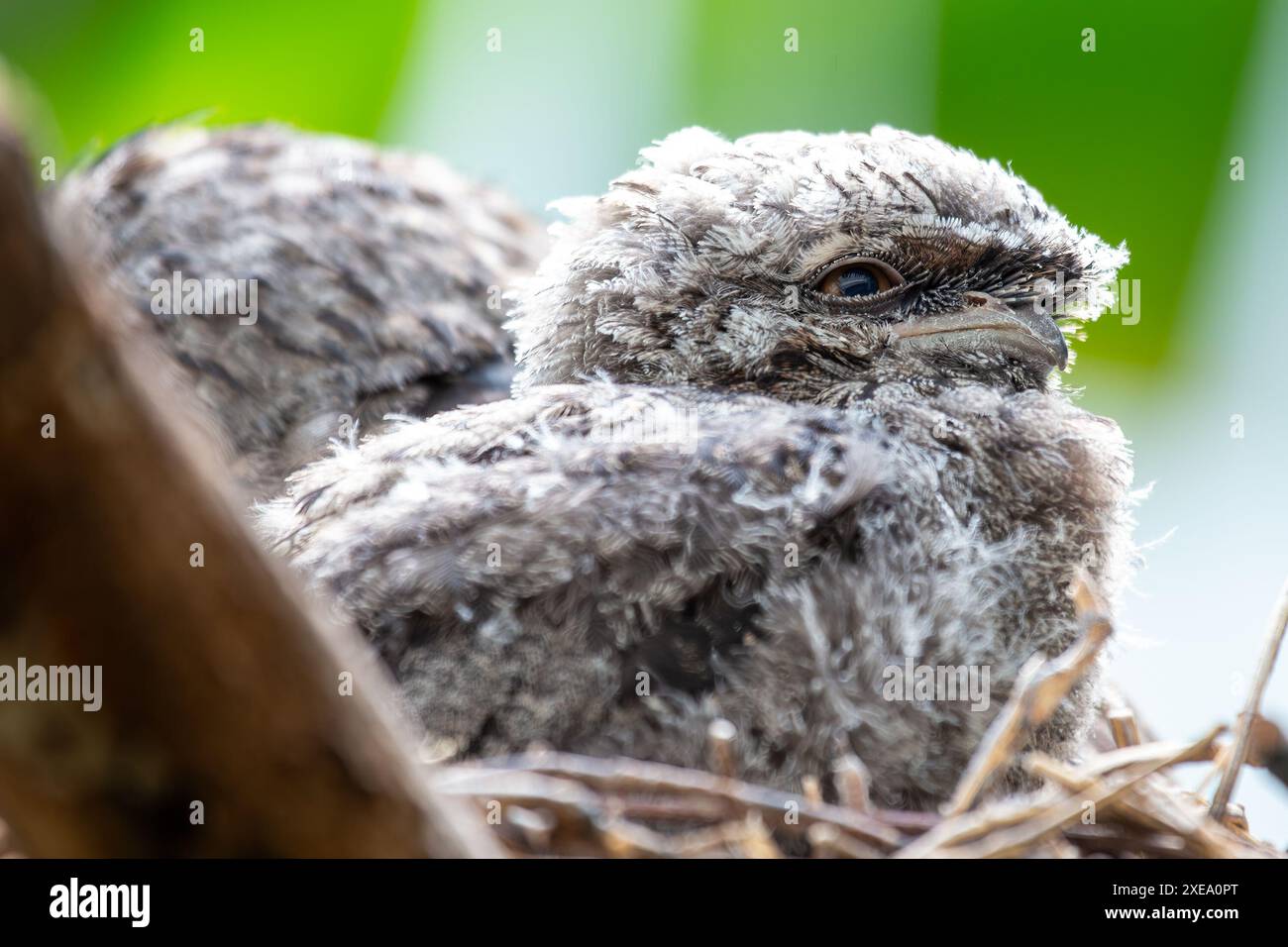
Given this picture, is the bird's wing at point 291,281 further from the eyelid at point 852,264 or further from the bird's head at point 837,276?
the eyelid at point 852,264

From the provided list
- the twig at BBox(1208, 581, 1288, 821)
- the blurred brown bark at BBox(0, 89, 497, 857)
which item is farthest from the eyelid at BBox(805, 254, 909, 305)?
the blurred brown bark at BBox(0, 89, 497, 857)

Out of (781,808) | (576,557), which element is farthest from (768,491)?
(781,808)

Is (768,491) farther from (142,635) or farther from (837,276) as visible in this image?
(142,635)

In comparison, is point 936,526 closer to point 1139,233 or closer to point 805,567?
point 805,567

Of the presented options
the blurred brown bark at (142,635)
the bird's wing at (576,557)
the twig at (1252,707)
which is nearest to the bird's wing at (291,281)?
the bird's wing at (576,557)

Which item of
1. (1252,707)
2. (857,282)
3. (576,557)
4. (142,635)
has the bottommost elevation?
(1252,707)
